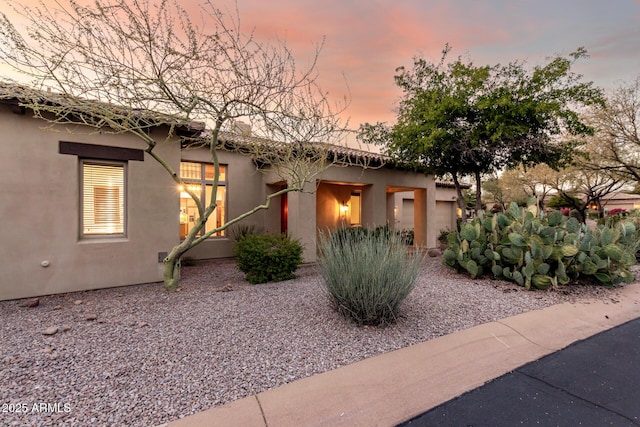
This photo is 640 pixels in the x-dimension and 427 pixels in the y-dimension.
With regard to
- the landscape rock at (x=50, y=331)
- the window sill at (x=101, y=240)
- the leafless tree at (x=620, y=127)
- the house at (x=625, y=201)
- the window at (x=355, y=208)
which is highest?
the leafless tree at (x=620, y=127)

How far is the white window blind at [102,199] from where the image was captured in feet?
21.9

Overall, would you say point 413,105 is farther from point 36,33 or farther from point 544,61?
point 36,33

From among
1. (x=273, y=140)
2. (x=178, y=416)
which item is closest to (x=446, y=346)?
(x=178, y=416)

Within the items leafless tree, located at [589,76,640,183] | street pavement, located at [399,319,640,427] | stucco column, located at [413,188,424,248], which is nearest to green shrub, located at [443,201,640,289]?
street pavement, located at [399,319,640,427]

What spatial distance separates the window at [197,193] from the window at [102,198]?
2777mm

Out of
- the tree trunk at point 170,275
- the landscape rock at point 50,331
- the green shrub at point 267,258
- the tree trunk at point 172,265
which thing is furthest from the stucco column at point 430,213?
the landscape rock at point 50,331

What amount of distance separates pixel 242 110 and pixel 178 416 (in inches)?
202

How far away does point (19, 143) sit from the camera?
5.86m

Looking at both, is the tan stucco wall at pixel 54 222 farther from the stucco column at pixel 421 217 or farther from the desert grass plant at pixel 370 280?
the stucco column at pixel 421 217

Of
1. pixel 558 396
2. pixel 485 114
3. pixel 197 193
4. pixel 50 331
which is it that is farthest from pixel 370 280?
pixel 197 193

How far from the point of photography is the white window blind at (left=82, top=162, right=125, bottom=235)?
6.66 m

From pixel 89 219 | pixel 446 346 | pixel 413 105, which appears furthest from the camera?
pixel 413 105

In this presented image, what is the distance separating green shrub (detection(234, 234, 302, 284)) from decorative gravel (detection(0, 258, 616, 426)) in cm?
64

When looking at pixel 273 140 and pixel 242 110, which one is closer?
pixel 242 110
